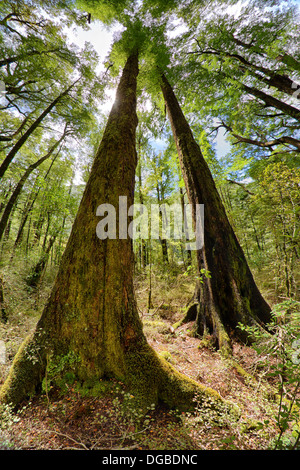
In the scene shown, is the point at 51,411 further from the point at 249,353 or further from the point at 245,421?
the point at 249,353

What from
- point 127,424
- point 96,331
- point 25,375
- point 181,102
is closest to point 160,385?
point 127,424

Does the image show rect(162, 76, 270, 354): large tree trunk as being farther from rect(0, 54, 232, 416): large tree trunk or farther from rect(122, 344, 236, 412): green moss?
rect(0, 54, 232, 416): large tree trunk

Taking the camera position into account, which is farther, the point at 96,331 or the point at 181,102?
the point at 181,102

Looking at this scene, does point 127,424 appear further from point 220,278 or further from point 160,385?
point 220,278

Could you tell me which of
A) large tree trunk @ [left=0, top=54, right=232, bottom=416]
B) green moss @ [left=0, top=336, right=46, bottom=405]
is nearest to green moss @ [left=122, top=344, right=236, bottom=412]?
large tree trunk @ [left=0, top=54, right=232, bottom=416]

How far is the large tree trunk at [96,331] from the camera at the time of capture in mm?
2043

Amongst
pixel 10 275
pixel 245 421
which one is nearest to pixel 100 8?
pixel 10 275

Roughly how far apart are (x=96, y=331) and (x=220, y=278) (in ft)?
8.96

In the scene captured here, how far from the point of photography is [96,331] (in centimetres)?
214

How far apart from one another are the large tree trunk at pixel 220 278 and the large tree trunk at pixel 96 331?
1.57m

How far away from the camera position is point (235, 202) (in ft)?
52.7

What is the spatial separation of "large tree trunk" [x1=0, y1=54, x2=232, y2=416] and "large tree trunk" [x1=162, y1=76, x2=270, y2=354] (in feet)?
5.15

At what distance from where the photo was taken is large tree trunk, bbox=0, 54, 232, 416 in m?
2.04

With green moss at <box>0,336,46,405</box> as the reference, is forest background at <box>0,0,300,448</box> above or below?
above
